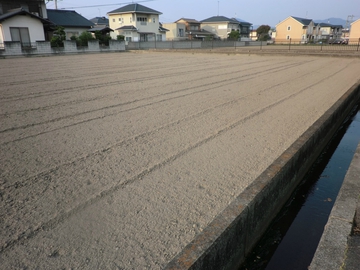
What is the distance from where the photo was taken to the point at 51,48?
23.6m

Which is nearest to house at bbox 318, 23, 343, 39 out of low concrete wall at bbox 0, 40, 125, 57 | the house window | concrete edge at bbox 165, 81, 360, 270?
low concrete wall at bbox 0, 40, 125, 57

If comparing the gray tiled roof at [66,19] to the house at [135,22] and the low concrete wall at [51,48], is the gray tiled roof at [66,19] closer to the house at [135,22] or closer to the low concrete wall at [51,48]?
the house at [135,22]

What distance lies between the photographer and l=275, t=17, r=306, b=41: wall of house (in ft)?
191


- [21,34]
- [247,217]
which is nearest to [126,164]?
[247,217]

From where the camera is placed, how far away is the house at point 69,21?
108 ft

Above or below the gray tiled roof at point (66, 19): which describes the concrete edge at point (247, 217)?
below

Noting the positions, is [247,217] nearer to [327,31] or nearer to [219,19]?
[219,19]

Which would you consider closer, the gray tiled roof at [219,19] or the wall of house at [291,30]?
the gray tiled roof at [219,19]

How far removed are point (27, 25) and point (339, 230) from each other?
2959cm

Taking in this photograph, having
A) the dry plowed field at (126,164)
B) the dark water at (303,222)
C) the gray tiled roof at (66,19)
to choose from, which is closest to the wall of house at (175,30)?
the gray tiled roof at (66,19)

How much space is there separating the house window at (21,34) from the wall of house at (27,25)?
0.83ft

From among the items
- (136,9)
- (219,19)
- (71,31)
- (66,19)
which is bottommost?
(71,31)

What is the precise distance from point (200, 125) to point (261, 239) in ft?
8.62

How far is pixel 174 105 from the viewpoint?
6.78 meters
